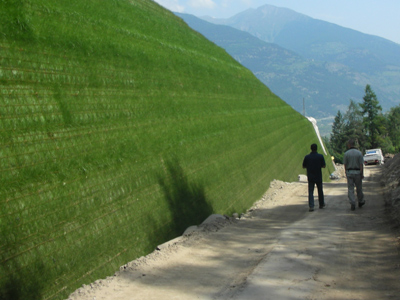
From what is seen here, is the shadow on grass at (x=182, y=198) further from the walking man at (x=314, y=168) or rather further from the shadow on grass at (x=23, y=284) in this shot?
the shadow on grass at (x=23, y=284)

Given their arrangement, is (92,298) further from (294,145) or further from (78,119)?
(294,145)

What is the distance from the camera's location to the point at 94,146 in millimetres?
8023

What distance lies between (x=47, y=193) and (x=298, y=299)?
3960 millimetres

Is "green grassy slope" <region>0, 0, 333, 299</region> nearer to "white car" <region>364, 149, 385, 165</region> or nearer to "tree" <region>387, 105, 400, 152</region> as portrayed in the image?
"white car" <region>364, 149, 385, 165</region>

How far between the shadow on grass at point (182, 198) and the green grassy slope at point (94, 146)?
34mm

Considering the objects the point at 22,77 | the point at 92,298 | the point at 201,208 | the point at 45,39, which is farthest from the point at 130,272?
the point at 201,208

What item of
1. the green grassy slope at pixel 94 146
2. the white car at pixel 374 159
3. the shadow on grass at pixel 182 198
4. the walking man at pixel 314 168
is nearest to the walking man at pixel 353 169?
the walking man at pixel 314 168

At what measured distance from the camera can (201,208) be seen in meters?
11.7

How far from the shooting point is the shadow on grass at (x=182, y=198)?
10102 mm

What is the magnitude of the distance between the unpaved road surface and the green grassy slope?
776mm

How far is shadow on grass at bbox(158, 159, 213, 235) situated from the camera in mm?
10102

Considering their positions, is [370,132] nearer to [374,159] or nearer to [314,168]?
[374,159]

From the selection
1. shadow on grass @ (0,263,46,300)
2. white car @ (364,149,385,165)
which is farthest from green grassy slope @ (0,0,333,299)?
white car @ (364,149,385,165)

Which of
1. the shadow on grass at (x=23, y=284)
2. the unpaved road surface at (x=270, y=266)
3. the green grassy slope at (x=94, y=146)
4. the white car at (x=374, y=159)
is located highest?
the green grassy slope at (x=94, y=146)
